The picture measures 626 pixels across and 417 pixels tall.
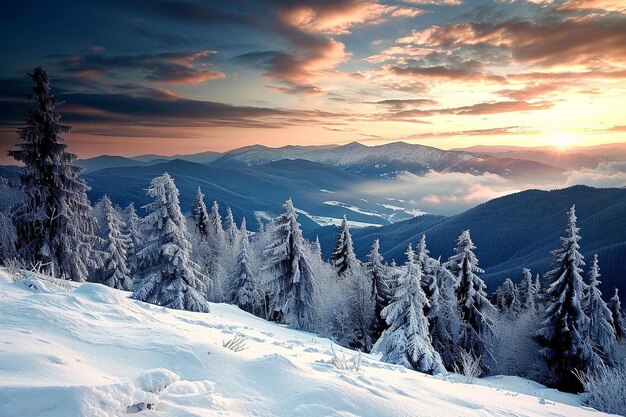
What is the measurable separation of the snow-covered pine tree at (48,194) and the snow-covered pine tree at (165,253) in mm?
3689

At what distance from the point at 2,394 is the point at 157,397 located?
1.10 m

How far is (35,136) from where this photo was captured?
54.0 ft

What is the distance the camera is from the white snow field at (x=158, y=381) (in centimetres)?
291

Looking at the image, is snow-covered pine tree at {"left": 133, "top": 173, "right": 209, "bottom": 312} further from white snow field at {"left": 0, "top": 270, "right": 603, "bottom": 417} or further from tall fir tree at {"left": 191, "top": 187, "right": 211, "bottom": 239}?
tall fir tree at {"left": 191, "top": 187, "right": 211, "bottom": 239}

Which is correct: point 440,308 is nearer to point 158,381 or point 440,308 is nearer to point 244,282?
point 244,282

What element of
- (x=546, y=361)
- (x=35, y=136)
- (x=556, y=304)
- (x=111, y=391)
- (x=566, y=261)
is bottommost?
(x=546, y=361)

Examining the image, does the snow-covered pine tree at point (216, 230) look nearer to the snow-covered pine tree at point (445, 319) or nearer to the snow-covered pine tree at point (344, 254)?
the snow-covered pine tree at point (344, 254)

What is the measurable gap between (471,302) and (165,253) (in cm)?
2121

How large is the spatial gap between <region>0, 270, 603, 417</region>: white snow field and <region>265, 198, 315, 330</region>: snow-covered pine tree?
70.7 feet

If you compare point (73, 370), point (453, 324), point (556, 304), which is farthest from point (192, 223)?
point (73, 370)

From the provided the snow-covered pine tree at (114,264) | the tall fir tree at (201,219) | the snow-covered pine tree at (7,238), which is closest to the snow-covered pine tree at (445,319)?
the snow-covered pine tree at (7,238)

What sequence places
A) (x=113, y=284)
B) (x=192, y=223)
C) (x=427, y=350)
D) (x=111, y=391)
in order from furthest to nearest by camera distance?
(x=192, y=223) < (x=113, y=284) < (x=427, y=350) < (x=111, y=391)

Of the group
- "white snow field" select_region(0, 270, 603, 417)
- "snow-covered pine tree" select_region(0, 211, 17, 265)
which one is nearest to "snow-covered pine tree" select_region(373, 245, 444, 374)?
"white snow field" select_region(0, 270, 603, 417)

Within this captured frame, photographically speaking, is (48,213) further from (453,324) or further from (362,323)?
(453,324)
